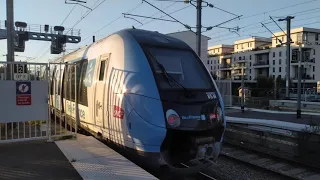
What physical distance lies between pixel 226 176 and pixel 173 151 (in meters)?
2.69

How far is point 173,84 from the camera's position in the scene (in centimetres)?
649

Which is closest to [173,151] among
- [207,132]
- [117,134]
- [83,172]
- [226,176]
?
[207,132]

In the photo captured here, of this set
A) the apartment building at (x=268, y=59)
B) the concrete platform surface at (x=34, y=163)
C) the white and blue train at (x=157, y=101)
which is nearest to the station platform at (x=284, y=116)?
the white and blue train at (x=157, y=101)

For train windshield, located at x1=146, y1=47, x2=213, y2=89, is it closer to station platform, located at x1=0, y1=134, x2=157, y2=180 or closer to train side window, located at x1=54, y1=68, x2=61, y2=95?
station platform, located at x1=0, y1=134, x2=157, y2=180

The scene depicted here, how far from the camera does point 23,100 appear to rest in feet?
24.7

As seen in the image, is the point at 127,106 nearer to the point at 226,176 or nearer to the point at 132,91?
the point at 132,91

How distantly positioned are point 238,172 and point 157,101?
4.12 meters

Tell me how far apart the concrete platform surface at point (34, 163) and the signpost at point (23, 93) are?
0.97 meters

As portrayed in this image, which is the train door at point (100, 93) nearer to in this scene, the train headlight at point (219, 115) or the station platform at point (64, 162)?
the station platform at point (64, 162)

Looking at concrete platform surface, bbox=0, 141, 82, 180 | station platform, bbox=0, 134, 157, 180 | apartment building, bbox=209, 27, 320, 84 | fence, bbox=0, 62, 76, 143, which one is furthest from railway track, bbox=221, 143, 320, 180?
apartment building, bbox=209, 27, 320, 84

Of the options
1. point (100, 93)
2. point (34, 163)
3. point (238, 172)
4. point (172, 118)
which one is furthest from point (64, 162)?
point (238, 172)

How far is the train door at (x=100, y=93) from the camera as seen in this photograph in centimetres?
743

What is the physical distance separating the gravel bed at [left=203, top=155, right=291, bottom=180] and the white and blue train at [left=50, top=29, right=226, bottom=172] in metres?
2.09

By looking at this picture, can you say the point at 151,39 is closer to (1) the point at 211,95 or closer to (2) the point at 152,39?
(2) the point at 152,39
